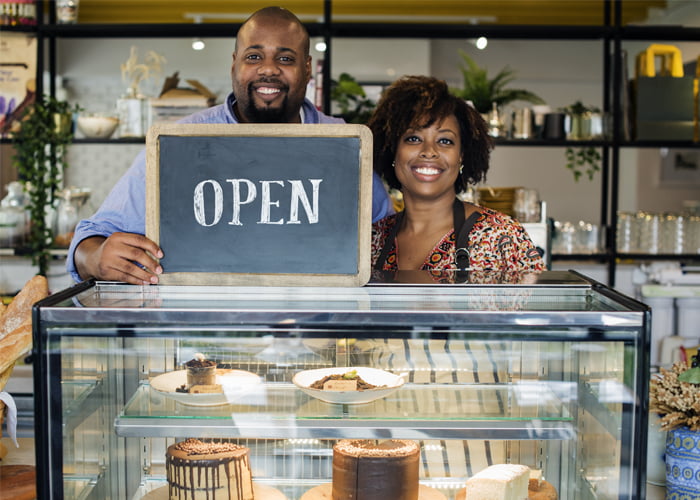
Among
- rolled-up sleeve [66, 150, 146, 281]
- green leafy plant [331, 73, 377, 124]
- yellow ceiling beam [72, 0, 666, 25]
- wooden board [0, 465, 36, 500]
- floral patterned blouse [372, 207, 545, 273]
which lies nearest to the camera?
wooden board [0, 465, 36, 500]

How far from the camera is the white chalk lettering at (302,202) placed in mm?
1287

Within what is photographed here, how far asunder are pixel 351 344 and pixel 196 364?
0.28 m

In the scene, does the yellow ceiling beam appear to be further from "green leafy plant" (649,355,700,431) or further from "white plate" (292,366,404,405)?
"white plate" (292,366,404,405)

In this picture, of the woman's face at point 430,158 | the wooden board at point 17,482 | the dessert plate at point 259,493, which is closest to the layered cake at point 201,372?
the dessert plate at point 259,493

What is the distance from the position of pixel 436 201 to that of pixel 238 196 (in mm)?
890

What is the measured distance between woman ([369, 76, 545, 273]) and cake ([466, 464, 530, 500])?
0.73 meters

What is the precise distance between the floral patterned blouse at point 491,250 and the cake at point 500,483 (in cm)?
71

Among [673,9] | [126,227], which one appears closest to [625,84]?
[673,9]

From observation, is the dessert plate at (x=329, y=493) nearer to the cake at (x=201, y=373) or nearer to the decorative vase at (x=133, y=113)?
the cake at (x=201, y=373)

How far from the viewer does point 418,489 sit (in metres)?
1.33

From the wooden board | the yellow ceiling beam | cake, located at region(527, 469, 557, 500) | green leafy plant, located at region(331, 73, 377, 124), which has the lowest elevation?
the wooden board

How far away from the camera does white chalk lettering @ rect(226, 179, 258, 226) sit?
1.29m

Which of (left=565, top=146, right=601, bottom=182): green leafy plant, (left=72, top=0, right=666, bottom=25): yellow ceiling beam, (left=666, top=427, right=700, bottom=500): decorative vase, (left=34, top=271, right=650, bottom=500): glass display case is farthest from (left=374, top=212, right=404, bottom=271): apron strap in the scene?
(left=72, top=0, right=666, bottom=25): yellow ceiling beam

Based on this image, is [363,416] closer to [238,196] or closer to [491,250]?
[238,196]
